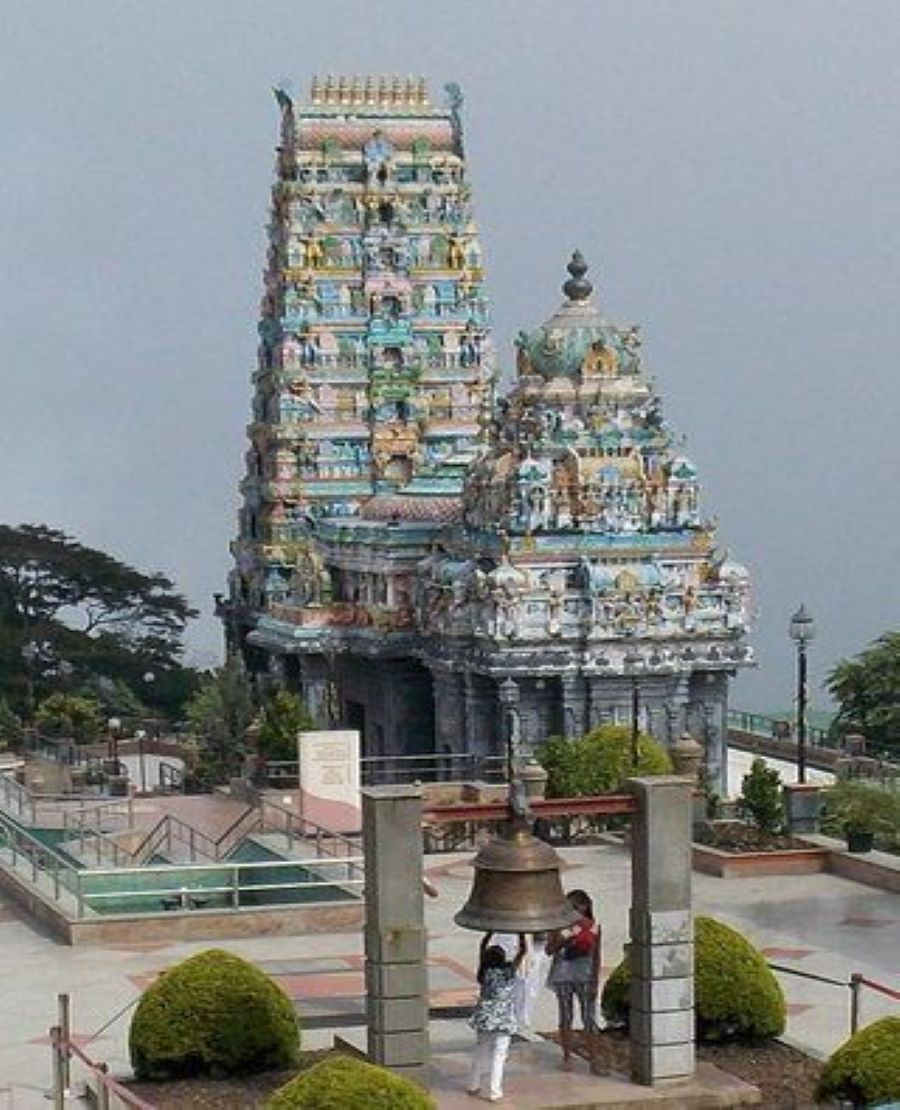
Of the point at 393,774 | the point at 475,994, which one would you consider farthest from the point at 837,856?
the point at 393,774

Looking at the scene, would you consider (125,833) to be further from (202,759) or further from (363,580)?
(363,580)

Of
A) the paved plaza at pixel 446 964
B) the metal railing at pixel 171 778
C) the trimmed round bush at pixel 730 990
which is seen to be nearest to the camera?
the trimmed round bush at pixel 730 990

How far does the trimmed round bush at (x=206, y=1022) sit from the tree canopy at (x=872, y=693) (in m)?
45.4

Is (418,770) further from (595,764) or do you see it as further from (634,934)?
(634,934)

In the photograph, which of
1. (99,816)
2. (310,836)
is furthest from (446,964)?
(99,816)

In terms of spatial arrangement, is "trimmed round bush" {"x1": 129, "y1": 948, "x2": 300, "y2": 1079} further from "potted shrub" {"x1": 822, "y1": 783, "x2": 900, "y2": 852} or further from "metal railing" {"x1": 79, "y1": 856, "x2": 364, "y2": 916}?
"potted shrub" {"x1": 822, "y1": 783, "x2": 900, "y2": 852}

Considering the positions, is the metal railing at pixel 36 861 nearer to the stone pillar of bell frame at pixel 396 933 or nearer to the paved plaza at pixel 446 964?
the paved plaza at pixel 446 964

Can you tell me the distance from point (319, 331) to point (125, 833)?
4073 centimetres

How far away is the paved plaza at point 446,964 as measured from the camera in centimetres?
2566

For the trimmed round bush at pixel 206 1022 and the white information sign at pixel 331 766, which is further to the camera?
the white information sign at pixel 331 766

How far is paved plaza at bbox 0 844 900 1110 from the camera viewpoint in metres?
25.7

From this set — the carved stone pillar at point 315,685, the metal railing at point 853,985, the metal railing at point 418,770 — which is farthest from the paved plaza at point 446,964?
the carved stone pillar at point 315,685

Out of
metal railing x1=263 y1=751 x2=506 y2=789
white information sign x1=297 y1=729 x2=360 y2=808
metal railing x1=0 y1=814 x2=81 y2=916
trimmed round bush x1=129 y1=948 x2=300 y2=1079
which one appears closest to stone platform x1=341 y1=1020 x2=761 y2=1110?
trimmed round bush x1=129 y1=948 x2=300 y2=1079

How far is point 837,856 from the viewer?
120 ft
